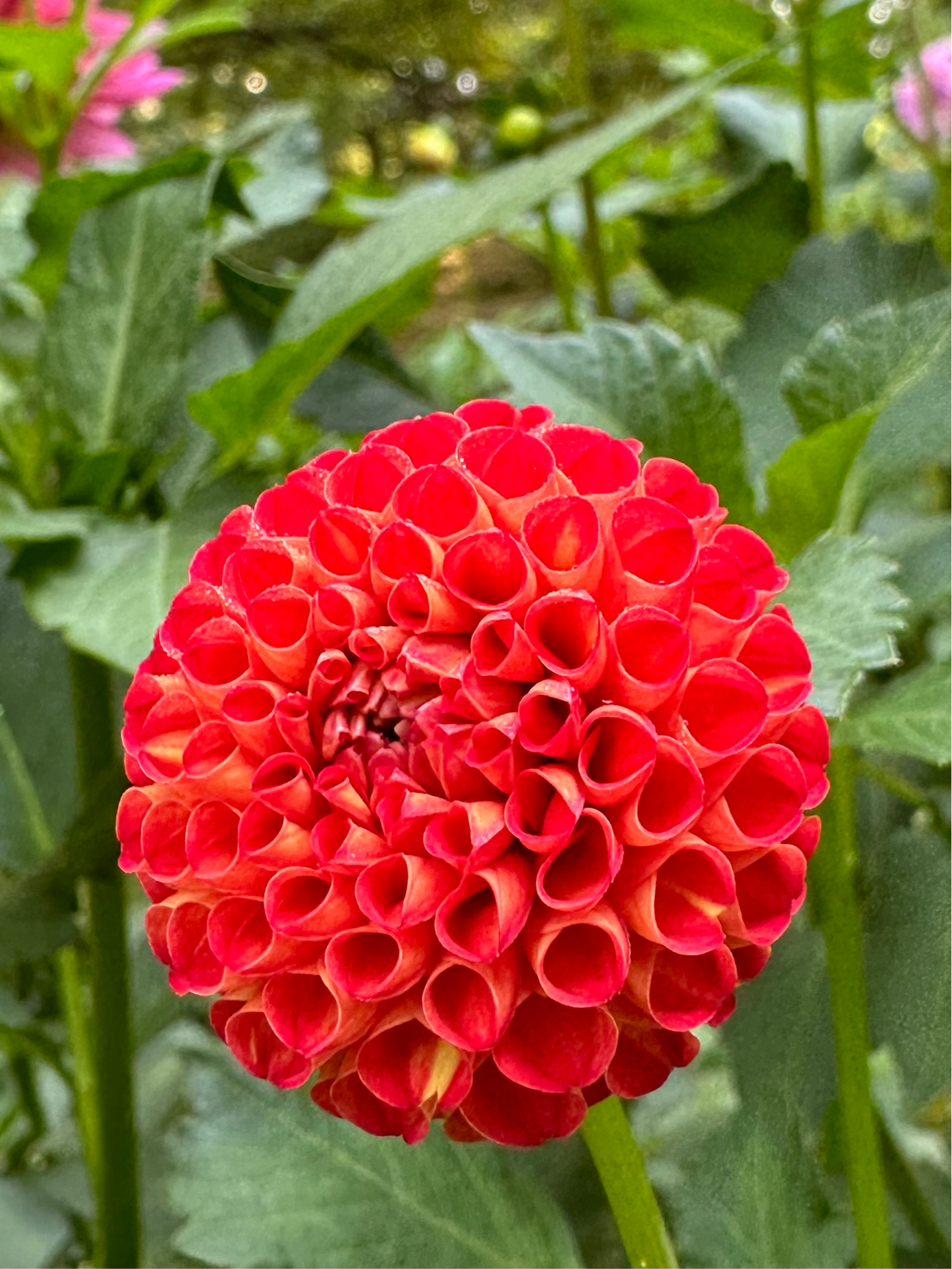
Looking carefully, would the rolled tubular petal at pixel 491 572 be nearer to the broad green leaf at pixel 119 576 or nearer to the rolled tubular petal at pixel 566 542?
the rolled tubular petal at pixel 566 542

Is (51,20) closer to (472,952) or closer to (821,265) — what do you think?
(821,265)

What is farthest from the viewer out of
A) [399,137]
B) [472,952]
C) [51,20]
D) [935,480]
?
[399,137]

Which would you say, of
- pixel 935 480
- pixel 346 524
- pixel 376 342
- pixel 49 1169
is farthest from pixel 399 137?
pixel 346 524

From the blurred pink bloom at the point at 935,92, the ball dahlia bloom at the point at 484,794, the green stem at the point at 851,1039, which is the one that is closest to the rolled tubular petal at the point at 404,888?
the ball dahlia bloom at the point at 484,794

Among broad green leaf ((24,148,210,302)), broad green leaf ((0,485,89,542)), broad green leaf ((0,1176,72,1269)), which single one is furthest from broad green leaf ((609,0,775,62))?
broad green leaf ((0,1176,72,1269))

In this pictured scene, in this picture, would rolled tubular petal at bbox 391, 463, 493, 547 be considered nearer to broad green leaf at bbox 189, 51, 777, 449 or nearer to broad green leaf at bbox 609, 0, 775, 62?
broad green leaf at bbox 189, 51, 777, 449

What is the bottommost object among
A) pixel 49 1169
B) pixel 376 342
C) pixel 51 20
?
pixel 49 1169
